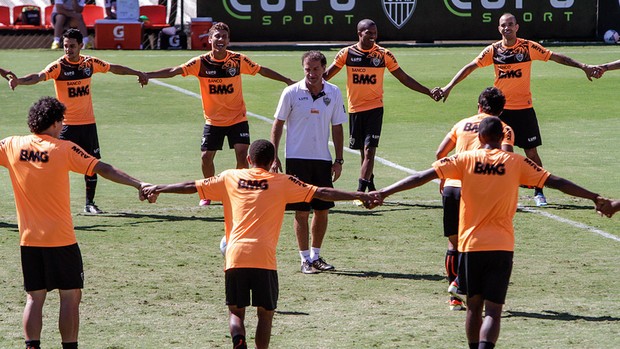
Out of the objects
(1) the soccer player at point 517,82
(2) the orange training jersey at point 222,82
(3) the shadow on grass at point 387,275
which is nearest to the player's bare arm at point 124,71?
(2) the orange training jersey at point 222,82

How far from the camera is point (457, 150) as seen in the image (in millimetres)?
10836

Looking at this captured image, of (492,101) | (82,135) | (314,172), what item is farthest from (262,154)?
(82,135)

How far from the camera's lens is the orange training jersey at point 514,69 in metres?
16.5

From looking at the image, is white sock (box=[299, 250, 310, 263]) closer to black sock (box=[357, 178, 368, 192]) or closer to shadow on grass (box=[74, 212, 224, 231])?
shadow on grass (box=[74, 212, 224, 231])

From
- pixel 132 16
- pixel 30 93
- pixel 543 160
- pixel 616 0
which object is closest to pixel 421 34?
pixel 616 0

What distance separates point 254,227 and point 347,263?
4345mm

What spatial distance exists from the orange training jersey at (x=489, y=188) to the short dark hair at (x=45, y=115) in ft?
9.97

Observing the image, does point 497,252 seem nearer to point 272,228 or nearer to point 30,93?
point 272,228

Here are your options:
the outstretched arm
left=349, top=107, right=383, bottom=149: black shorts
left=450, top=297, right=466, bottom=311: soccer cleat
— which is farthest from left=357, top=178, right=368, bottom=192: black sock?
left=450, top=297, right=466, bottom=311: soccer cleat

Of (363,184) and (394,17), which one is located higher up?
(394,17)

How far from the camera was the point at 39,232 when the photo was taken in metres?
9.07

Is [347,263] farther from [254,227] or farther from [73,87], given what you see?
[73,87]

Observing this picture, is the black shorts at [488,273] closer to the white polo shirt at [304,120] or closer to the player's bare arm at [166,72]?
the white polo shirt at [304,120]

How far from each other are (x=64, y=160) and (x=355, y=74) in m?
8.34
